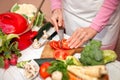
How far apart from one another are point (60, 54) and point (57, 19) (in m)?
0.24

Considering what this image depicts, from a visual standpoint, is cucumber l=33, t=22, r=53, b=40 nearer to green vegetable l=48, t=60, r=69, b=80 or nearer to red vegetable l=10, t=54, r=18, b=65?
red vegetable l=10, t=54, r=18, b=65

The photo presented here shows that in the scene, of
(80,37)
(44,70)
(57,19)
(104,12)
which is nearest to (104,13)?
(104,12)

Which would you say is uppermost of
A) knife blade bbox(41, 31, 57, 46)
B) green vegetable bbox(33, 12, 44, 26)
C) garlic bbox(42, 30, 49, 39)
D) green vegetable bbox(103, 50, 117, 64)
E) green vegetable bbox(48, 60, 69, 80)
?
green vegetable bbox(33, 12, 44, 26)

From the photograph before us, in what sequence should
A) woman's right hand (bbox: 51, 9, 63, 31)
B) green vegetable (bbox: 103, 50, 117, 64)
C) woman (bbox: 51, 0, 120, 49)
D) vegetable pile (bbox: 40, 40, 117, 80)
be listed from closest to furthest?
vegetable pile (bbox: 40, 40, 117, 80) < green vegetable (bbox: 103, 50, 117, 64) < woman (bbox: 51, 0, 120, 49) < woman's right hand (bbox: 51, 9, 63, 31)

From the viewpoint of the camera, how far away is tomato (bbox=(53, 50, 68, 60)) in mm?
885

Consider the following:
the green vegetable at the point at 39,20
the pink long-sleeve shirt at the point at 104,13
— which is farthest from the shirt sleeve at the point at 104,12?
the green vegetable at the point at 39,20

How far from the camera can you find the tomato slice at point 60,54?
34.8 inches

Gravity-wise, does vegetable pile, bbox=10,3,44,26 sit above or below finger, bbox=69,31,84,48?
above

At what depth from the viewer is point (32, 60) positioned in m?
0.86

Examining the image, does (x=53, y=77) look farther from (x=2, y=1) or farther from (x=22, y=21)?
(x=2, y=1)

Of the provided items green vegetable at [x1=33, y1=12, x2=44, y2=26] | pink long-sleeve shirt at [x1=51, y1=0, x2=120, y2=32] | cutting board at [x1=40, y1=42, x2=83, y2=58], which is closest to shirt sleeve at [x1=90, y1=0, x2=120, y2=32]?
pink long-sleeve shirt at [x1=51, y1=0, x2=120, y2=32]

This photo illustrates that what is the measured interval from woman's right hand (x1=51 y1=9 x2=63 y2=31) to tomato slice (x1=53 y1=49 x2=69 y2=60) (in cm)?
17

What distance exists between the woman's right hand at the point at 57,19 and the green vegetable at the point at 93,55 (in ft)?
0.84

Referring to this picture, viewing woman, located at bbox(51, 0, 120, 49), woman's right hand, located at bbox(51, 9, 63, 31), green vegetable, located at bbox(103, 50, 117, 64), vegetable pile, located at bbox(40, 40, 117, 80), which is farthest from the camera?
woman's right hand, located at bbox(51, 9, 63, 31)
